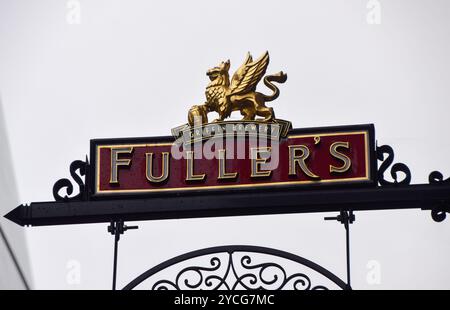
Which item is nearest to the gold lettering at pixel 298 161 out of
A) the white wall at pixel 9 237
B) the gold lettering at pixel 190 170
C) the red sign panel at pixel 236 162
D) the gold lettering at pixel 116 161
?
the red sign panel at pixel 236 162

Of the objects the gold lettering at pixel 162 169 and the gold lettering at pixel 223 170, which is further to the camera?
the gold lettering at pixel 162 169

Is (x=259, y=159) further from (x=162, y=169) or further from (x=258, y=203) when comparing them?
(x=162, y=169)

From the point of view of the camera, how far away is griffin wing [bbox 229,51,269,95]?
704 inches

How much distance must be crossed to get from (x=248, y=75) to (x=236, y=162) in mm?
1317

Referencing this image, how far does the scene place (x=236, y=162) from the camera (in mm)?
17734

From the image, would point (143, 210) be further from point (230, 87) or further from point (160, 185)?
point (230, 87)

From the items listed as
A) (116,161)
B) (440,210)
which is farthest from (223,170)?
(440,210)

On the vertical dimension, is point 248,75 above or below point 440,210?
above

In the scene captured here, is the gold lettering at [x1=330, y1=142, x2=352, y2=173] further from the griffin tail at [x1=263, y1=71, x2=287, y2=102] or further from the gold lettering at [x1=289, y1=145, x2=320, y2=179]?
the griffin tail at [x1=263, y1=71, x2=287, y2=102]

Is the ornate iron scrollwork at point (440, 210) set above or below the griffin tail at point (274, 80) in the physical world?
below

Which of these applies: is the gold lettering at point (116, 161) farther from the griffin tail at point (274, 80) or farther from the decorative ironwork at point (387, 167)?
the decorative ironwork at point (387, 167)

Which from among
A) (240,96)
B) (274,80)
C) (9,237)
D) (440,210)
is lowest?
(9,237)

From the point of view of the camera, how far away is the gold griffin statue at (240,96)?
58.3 feet
